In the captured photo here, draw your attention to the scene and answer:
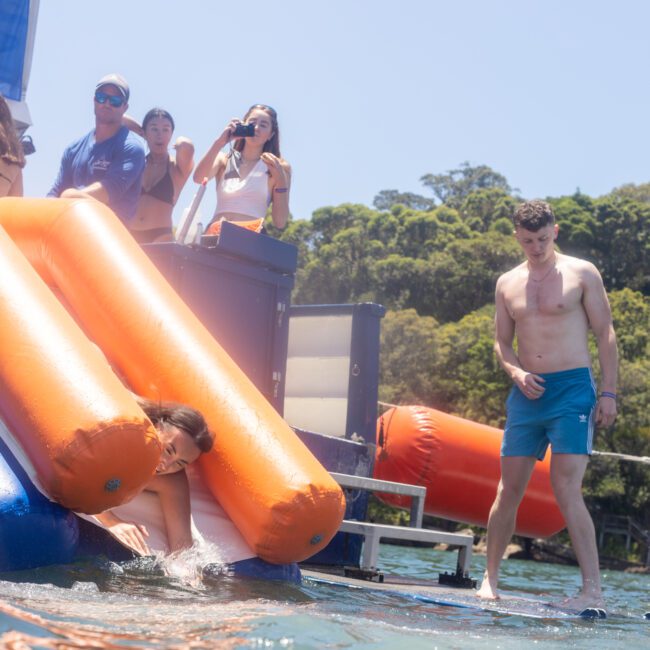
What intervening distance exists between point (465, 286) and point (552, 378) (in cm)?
4176

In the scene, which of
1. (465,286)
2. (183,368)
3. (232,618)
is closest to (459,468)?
(183,368)

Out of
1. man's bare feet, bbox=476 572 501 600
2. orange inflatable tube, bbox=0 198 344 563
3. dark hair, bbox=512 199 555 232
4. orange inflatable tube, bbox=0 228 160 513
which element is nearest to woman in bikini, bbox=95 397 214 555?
orange inflatable tube, bbox=0 198 344 563

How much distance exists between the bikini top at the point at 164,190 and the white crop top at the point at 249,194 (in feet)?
1.55

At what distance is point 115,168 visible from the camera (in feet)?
19.9

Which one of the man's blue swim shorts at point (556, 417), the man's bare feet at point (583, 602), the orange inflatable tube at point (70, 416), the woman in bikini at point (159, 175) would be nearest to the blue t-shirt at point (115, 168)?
the woman in bikini at point (159, 175)

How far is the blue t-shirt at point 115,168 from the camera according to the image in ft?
19.9

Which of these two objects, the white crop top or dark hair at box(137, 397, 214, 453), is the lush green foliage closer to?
the white crop top

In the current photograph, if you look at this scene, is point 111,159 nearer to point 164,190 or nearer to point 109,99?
point 109,99

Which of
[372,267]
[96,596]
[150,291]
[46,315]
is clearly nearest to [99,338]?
[150,291]

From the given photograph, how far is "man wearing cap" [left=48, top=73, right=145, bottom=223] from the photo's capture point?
6047mm

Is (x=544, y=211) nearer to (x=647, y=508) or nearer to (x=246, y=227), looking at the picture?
(x=246, y=227)

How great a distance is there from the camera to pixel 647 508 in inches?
1342

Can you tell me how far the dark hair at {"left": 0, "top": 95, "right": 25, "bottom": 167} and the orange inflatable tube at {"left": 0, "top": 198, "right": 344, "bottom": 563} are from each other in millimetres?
348

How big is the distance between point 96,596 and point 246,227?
324cm
